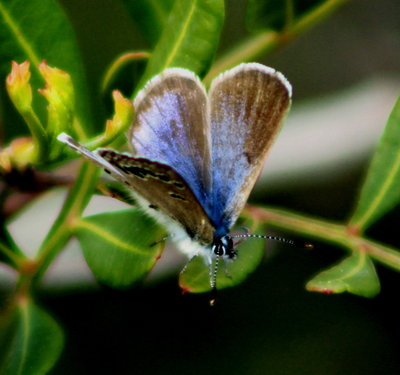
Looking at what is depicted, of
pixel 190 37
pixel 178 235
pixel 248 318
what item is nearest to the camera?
pixel 190 37

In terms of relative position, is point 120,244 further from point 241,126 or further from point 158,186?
point 241,126

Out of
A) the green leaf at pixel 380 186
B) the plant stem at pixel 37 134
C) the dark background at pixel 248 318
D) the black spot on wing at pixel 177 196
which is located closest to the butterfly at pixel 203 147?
the black spot on wing at pixel 177 196

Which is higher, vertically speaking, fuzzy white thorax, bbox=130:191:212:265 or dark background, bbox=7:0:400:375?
fuzzy white thorax, bbox=130:191:212:265

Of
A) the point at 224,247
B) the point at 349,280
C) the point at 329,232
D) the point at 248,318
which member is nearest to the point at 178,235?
the point at 224,247

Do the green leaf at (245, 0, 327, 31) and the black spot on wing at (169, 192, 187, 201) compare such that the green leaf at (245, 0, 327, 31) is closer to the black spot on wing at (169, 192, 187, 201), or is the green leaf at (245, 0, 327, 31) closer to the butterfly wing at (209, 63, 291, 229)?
the butterfly wing at (209, 63, 291, 229)

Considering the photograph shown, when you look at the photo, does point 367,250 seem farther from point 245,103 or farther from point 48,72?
point 48,72

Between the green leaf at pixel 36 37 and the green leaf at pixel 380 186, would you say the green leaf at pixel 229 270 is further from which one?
the green leaf at pixel 36 37

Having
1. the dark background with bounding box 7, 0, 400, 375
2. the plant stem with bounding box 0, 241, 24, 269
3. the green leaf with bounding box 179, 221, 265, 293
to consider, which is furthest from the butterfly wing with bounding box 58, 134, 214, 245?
the dark background with bounding box 7, 0, 400, 375
